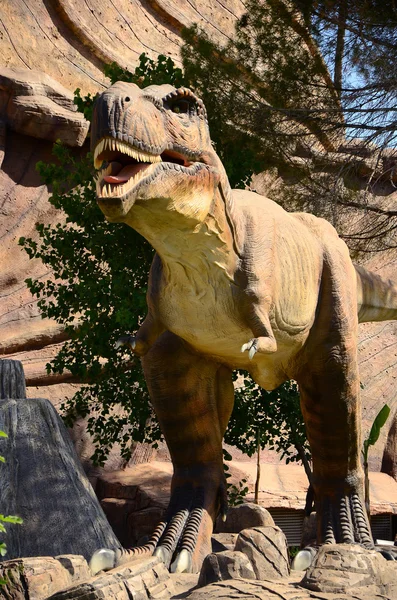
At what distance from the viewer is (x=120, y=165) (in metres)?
3.50


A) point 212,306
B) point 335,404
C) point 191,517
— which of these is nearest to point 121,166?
point 212,306

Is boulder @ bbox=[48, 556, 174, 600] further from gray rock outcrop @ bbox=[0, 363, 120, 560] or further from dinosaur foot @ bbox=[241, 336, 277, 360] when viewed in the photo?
gray rock outcrop @ bbox=[0, 363, 120, 560]

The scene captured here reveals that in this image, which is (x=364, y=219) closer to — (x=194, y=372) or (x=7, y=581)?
(x=194, y=372)

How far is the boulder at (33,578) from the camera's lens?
10.7ft

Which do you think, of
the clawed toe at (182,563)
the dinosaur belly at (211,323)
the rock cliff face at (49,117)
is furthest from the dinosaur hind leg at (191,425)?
the rock cliff face at (49,117)

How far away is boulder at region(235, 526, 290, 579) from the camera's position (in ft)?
11.8

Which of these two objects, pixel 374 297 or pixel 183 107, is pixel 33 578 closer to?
pixel 183 107

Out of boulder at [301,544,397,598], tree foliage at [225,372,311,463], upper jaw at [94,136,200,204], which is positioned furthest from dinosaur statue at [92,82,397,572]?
tree foliage at [225,372,311,463]

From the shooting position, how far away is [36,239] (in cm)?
1016

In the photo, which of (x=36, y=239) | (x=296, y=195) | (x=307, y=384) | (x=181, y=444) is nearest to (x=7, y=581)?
(x=181, y=444)

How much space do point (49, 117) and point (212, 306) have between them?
21.9 ft

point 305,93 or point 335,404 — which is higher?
point 305,93

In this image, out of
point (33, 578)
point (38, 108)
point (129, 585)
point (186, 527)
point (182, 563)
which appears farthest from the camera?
point (38, 108)

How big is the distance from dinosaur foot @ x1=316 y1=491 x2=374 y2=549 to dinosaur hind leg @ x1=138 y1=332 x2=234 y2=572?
1.66 ft
